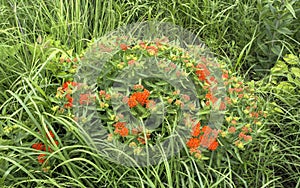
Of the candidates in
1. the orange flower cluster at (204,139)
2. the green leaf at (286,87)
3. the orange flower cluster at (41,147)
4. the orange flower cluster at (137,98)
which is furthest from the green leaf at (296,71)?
the orange flower cluster at (41,147)

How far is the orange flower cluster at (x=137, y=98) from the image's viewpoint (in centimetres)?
173

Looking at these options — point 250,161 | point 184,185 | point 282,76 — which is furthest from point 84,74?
point 282,76

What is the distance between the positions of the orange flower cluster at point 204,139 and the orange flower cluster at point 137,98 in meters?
0.23

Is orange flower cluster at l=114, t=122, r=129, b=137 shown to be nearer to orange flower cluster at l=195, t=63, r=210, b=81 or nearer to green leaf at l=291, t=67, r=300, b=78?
orange flower cluster at l=195, t=63, r=210, b=81

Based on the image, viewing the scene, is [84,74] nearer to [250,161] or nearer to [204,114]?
[204,114]

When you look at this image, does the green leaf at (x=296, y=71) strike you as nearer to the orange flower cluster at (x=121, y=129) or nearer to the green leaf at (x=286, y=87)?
the green leaf at (x=286, y=87)

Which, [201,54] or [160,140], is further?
[201,54]

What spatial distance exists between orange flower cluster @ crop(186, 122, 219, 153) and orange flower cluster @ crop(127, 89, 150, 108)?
0.23m

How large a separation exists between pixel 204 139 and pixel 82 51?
81 cm

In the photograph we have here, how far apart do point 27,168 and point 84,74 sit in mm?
466

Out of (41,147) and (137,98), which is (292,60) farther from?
(41,147)

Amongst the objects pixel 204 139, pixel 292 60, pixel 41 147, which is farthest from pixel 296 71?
pixel 41 147

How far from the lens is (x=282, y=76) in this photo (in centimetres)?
255

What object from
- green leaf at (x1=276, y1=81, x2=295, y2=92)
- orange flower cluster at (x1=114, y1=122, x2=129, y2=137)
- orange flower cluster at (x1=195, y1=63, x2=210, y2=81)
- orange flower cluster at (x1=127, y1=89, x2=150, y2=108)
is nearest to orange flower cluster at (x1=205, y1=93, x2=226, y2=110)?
orange flower cluster at (x1=195, y1=63, x2=210, y2=81)
